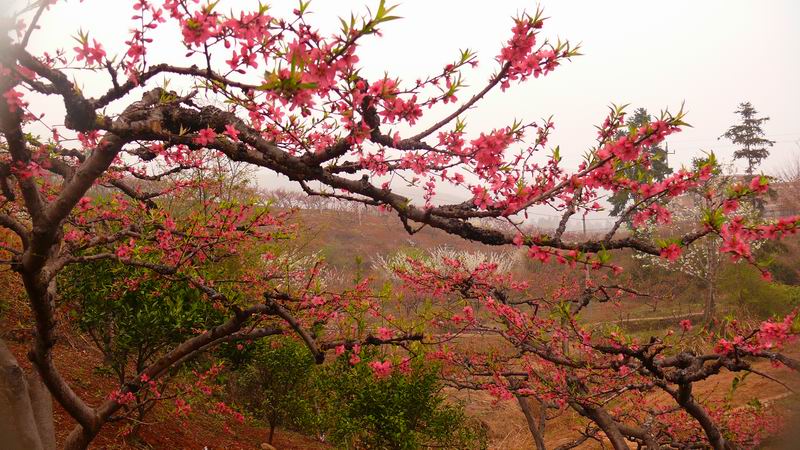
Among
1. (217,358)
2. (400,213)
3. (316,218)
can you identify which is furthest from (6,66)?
(316,218)

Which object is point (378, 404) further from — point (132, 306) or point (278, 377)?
point (132, 306)

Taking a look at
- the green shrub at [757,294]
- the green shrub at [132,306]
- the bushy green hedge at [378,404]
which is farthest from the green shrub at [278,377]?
the green shrub at [757,294]

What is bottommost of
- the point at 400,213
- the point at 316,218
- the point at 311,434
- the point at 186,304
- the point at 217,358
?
the point at 311,434

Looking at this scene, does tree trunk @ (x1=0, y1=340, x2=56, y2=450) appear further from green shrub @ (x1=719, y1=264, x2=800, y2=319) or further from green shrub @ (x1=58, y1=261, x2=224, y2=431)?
green shrub @ (x1=719, y1=264, x2=800, y2=319)

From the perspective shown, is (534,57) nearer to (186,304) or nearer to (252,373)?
(186,304)

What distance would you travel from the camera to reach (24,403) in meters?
3.26

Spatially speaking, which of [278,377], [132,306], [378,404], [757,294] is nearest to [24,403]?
[132,306]

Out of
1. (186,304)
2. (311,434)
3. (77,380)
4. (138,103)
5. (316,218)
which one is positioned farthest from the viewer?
(316,218)

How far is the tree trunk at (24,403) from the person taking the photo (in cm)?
297

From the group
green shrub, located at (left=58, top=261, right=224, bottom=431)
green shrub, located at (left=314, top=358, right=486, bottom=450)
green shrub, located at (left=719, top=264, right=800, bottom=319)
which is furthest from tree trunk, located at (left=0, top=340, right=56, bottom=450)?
green shrub, located at (left=719, top=264, right=800, bottom=319)

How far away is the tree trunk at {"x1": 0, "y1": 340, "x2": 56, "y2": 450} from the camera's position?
2973mm

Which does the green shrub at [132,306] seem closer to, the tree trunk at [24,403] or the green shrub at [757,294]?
the tree trunk at [24,403]

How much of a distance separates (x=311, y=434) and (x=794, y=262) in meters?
25.8

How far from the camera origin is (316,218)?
170 feet
